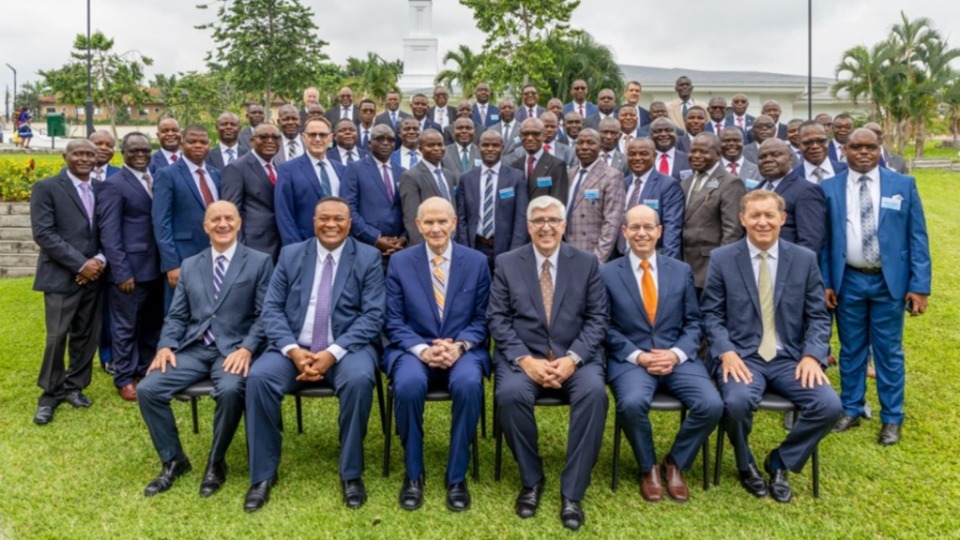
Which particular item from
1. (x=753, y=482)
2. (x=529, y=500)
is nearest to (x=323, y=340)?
(x=529, y=500)

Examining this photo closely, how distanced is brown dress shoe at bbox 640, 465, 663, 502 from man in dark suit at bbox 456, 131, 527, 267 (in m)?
2.47

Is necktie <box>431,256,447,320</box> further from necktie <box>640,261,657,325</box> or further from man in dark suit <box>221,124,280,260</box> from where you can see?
man in dark suit <box>221,124,280,260</box>

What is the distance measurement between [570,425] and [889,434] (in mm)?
2495

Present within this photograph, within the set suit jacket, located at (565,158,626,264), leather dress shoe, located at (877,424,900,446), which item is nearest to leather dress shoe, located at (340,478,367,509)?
suit jacket, located at (565,158,626,264)

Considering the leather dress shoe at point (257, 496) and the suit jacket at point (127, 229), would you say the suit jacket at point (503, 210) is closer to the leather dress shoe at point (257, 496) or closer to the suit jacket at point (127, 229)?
the suit jacket at point (127, 229)

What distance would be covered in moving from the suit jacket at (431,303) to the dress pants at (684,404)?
3.17ft

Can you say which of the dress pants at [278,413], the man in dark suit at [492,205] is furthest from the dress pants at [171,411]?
the man in dark suit at [492,205]

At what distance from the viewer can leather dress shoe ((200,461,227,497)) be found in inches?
172

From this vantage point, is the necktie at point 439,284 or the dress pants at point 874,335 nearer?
the necktie at point 439,284

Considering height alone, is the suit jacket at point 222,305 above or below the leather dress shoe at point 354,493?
above

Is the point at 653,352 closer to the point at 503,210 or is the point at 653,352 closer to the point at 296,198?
the point at 503,210

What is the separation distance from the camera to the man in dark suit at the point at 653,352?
14.1 feet

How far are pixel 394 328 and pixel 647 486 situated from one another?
1.91 m

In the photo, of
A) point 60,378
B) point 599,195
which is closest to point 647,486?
point 599,195
